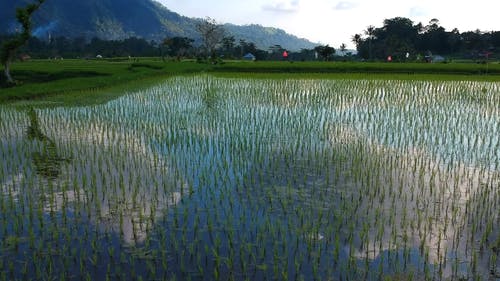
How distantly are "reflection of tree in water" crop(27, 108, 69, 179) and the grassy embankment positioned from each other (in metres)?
5.16

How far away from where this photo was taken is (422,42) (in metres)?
75.4

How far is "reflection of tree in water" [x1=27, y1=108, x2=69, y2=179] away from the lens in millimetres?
7031

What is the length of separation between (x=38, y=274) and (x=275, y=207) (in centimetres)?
282

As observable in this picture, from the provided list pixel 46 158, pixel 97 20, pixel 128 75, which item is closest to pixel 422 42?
pixel 128 75

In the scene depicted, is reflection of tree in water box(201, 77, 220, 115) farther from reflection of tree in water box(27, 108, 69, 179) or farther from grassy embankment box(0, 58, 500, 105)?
reflection of tree in water box(27, 108, 69, 179)

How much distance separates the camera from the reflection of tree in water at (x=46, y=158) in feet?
23.1

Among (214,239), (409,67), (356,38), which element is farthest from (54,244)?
(356,38)

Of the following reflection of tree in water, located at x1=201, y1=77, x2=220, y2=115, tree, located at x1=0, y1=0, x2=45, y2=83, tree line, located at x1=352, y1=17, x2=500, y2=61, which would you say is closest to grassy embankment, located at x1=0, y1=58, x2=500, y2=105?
tree, located at x1=0, y1=0, x2=45, y2=83

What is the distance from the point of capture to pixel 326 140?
9250mm

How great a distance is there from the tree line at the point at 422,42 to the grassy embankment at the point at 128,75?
28.9 metres

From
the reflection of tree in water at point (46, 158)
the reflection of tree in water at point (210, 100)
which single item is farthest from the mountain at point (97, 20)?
the reflection of tree in water at point (46, 158)

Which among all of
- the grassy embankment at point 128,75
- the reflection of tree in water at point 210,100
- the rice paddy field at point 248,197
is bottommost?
the rice paddy field at point 248,197

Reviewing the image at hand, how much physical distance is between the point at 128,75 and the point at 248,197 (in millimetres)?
19724

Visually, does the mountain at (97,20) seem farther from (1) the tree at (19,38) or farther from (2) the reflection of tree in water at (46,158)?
(2) the reflection of tree in water at (46,158)
